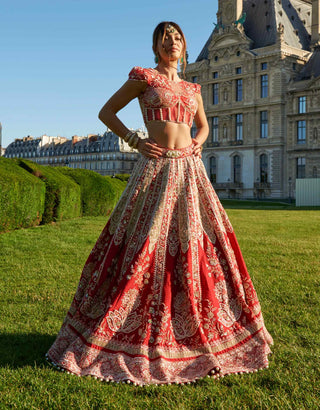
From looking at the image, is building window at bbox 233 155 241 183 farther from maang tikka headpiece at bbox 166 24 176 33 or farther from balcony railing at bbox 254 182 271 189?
A: maang tikka headpiece at bbox 166 24 176 33

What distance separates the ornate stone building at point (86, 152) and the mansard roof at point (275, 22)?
31458mm

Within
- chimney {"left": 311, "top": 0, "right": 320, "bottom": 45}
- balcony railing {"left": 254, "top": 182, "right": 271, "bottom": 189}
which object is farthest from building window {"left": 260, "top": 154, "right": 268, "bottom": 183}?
chimney {"left": 311, "top": 0, "right": 320, "bottom": 45}

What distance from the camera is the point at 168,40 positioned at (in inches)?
141

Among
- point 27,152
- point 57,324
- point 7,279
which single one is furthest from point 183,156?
point 27,152

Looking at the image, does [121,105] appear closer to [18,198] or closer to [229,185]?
[18,198]

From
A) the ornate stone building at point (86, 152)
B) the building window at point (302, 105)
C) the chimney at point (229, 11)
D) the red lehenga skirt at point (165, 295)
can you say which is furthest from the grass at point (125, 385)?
the ornate stone building at point (86, 152)

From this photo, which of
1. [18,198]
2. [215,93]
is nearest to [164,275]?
[18,198]

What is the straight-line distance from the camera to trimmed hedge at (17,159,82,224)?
1291 cm

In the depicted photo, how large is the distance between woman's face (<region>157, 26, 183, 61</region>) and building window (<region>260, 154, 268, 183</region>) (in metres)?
48.3

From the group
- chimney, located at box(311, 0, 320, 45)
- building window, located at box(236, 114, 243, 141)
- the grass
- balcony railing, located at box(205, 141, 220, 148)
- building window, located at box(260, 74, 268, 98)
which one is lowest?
the grass

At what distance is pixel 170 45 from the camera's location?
357cm

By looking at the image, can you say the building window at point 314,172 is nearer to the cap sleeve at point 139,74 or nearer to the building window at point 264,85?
the building window at point 264,85

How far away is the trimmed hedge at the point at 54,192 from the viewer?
12.9 metres

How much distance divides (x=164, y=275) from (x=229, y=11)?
5489 centimetres
